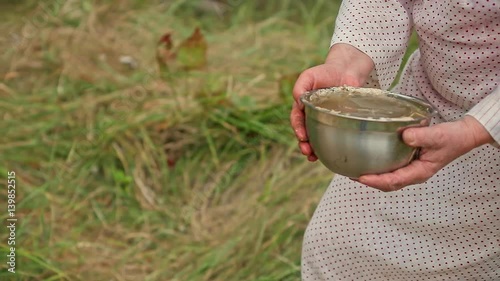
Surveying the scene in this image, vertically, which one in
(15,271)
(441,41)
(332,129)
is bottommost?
(15,271)

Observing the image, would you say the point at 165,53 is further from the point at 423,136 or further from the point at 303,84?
the point at 423,136

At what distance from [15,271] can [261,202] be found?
671 mm

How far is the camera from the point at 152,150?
2.51 m

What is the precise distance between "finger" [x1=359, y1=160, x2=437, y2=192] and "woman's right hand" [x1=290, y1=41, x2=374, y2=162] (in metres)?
0.13

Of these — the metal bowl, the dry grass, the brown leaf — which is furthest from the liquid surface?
the brown leaf

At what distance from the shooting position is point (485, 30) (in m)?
1.44

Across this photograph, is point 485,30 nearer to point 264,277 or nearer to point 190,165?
point 264,277

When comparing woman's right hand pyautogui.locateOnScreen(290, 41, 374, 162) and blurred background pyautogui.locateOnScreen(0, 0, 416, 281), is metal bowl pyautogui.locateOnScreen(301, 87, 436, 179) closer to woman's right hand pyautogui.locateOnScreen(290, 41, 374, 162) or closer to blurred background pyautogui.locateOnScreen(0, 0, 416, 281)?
woman's right hand pyautogui.locateOnScreen(290, 41, 374, 162)

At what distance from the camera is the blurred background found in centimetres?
215

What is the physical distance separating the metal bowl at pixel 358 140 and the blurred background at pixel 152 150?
2.61 feet

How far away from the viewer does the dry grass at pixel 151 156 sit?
215cm

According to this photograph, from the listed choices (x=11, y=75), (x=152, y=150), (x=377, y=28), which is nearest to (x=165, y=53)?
(x=152, y=150)

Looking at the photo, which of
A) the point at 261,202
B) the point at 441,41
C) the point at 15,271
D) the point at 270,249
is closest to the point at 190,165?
the point at 261,202

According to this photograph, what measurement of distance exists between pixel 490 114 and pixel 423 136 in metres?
0.14
